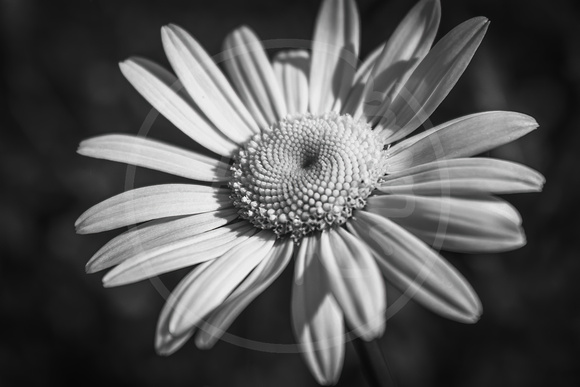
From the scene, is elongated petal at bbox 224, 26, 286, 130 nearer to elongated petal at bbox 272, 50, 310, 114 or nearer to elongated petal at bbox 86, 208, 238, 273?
elongated petal at bbox 272, 50, 310, 114

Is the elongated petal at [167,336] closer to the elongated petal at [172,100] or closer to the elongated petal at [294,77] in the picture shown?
the elongated petal at [172,100]

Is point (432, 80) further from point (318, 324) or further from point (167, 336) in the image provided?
point (167, 336)

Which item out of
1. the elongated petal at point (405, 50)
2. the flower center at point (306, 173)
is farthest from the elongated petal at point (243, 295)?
the elongated petal at point (405, 50)

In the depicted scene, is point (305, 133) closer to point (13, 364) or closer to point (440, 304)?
point (440, 304)

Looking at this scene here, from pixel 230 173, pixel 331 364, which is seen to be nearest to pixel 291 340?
pixel 230 173

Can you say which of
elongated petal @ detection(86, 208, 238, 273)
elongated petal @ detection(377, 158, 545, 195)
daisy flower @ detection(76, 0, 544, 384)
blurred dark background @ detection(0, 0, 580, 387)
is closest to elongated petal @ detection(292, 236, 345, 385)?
daisy flower @ detection(76, 0, 544, 384)

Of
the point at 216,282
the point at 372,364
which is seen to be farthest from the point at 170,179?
the point at 372,364
